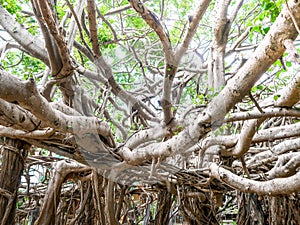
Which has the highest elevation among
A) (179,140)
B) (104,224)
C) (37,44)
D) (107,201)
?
(37,44)

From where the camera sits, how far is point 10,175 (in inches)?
72.9

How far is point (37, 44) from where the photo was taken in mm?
1591

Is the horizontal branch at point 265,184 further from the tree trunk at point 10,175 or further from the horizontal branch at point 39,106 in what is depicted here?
the tree trunk at point 10,175

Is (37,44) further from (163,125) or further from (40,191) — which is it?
(40,191)

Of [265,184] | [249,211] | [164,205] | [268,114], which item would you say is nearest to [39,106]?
[268,114]

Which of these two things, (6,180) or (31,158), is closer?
(6,180)

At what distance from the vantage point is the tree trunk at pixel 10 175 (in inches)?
71.2

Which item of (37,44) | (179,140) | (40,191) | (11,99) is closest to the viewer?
(11,99)

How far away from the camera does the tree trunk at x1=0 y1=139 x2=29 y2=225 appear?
181cm

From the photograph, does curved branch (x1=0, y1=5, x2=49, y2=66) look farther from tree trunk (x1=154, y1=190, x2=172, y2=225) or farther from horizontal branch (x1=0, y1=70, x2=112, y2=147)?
tree trunk (x1=154, y1=190, x2=172, y2=225)

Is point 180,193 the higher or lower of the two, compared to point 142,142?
lower

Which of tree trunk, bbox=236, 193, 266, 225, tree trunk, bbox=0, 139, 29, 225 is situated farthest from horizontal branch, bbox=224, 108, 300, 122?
tree trunk, bbox=236, 193, 266, 225

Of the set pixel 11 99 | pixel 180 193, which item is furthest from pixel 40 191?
pixel 11 99

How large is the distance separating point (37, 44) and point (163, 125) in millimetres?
734
